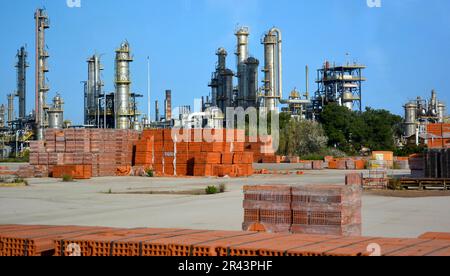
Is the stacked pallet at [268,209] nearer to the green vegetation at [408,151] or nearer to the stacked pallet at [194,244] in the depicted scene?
the stacked pallet at [194,244]

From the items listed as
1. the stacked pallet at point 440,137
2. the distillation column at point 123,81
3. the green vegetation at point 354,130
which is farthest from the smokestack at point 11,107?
the stacked pallet at point 440,137

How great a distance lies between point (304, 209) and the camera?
1335cm

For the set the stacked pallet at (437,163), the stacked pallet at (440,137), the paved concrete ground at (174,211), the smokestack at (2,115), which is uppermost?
the smokestack at (2,115)

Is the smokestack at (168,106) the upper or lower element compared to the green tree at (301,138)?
upper

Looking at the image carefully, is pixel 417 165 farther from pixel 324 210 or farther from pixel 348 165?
pixel 324 210

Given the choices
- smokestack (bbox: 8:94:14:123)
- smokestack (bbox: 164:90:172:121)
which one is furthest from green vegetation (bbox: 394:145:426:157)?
smokestack (bbox: 8:94:14:123)

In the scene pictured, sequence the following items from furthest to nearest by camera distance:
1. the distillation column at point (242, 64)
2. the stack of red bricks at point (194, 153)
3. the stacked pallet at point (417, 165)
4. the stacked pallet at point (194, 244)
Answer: the distillation column at point (242, 64) < the stack of red bricks at point (194, 153) < the stacked pallet at point (417, 165) < the stacked pallet at point (194, 244)

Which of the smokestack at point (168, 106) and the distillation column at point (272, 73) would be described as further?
the smokestack at point (168, 106)

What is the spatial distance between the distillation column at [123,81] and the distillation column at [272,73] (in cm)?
1797

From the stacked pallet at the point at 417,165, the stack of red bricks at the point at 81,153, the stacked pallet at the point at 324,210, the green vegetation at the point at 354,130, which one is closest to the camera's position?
the stacked pallet at the point at 324,210

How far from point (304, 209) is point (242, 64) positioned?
222 ft

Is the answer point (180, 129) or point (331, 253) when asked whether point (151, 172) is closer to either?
point (180, 129)

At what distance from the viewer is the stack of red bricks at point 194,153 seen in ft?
161

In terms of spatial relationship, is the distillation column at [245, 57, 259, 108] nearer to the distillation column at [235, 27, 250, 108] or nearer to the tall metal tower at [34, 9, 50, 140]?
the distillation column at [235, 27, 250, 108]
